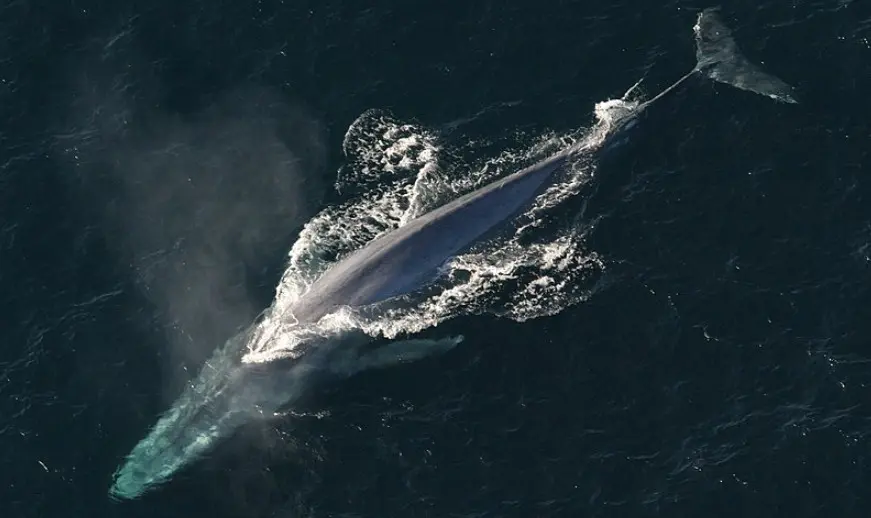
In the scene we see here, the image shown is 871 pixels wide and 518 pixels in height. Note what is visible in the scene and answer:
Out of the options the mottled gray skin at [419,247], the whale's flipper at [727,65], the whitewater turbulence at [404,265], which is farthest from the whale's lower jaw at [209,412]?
the whale's flipper at [727,65]

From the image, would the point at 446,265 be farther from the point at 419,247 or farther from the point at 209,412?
the point at 209,412

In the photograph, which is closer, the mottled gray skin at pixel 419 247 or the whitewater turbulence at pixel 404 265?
the whitewater turbulence at pixel 404 265

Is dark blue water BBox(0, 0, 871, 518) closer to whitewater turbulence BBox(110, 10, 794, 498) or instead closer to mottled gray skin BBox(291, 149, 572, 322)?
whitewater turbulence BBox(110, 10, 794, 498)

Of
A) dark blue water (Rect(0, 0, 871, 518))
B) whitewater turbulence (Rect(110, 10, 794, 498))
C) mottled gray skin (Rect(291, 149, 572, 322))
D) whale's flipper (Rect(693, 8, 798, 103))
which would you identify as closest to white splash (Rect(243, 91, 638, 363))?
whitewater turbulence (Rect(110, 10, 794, 498))

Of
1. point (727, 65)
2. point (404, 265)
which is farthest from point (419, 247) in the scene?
point (727, 65)

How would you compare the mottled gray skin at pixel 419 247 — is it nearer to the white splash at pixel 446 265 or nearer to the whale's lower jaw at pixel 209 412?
the white splash at pixel 446 265

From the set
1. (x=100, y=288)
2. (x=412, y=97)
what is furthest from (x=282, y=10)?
(x=100, y=288)

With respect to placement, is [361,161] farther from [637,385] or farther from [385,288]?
[637,385]
